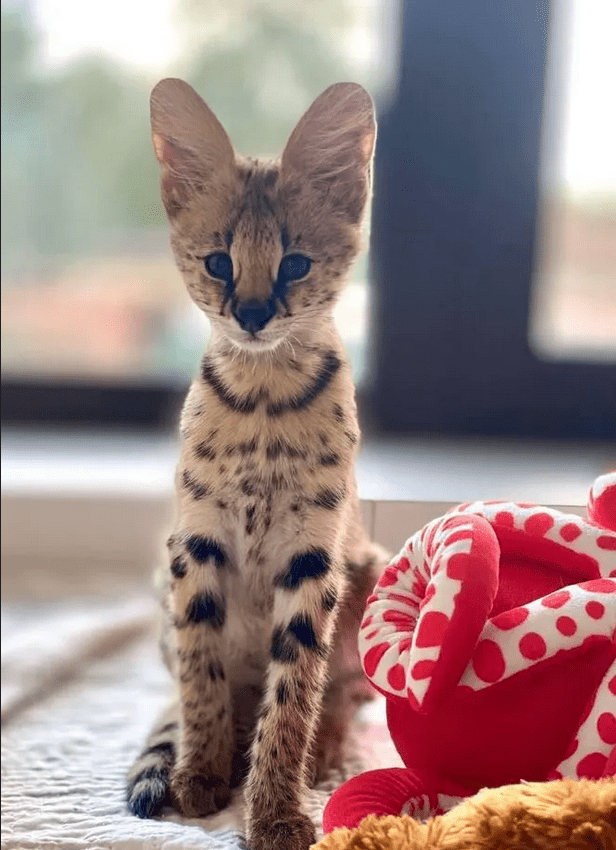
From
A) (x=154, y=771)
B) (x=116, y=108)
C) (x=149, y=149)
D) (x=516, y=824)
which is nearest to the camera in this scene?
(x=516, y=824)

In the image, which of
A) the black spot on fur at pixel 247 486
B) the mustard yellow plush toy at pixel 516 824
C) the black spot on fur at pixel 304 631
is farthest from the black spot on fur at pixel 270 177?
the mustard yellow plush toy at pixel 516 824

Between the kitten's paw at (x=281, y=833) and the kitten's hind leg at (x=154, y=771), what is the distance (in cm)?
10

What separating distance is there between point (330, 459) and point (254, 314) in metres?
0.12

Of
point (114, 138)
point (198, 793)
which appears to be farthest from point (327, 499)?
point (114, 138)

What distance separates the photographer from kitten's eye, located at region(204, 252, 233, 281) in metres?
0.66

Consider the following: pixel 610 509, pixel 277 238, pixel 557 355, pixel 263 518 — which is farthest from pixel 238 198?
pixel 557 355

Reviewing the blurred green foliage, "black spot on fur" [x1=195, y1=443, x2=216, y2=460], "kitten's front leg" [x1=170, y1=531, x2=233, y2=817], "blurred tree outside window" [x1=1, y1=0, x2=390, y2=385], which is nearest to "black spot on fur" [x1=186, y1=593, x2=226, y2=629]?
"kitten's front leg" [x1=170, y1=531, x2=233, y2=817]

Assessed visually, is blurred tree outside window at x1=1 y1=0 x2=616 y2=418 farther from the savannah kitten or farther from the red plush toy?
the red plush toy

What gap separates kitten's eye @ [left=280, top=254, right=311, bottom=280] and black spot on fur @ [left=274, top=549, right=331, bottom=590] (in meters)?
0.20

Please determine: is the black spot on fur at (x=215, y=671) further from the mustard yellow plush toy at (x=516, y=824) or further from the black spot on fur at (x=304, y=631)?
the mustard yellow plush toy at (x=516, y=824)

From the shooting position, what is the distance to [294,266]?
0.66 meters

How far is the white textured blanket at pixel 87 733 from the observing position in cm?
70

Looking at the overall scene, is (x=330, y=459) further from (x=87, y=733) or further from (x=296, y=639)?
(x=87, y=733)

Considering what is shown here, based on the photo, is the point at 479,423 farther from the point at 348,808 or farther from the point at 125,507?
the point at 348,808
